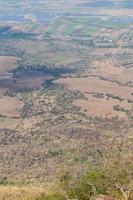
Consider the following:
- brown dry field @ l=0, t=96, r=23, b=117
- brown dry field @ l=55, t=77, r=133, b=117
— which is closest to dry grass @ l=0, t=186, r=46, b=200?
brown dry field @ l=0, t=96, r=23, b=117

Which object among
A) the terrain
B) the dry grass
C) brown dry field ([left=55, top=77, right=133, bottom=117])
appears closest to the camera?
the terrain

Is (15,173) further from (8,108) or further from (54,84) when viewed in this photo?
(54,84)

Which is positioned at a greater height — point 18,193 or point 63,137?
point 18,193

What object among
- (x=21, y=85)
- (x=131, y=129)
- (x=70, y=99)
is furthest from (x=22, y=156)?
(x=21, y=85)

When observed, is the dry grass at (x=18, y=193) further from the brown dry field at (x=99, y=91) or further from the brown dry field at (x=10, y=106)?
the brown dry field at (x=99, y=91)

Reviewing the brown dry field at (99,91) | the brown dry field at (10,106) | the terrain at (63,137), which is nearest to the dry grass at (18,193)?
the terrain at (63,137)

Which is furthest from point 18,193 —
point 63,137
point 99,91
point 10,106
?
point 99,91

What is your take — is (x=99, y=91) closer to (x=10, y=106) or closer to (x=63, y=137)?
(x=10, y=106)

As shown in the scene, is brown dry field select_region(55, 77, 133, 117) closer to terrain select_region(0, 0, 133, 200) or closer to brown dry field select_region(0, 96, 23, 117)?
terrain select_region(0, 0, 133, 200)
